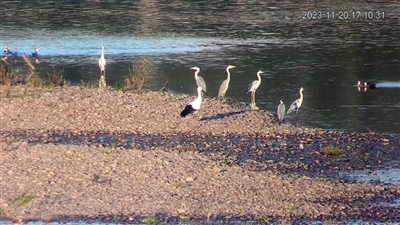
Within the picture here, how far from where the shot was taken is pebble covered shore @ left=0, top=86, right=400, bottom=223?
36.8 ft

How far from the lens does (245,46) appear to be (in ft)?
110

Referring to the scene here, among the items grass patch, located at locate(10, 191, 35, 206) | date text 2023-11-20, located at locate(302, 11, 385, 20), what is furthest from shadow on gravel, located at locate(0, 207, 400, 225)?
date text 2023-11-20, located at locate(302, 11, 385, 20)

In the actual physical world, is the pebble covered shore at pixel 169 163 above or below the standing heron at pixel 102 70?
above

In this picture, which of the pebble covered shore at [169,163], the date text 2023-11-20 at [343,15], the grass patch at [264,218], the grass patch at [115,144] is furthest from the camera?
the date text 2023-11-20 at [343,15]

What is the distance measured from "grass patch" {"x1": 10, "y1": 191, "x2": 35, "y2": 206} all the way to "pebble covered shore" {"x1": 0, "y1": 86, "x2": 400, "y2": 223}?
2 centimetres

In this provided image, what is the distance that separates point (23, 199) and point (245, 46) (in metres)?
23.1

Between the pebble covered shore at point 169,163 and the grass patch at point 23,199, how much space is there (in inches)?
0.8

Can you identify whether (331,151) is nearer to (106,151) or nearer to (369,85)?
(106,151)

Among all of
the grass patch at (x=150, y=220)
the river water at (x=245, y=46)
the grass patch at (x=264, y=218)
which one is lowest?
the river water at (x=245, y=46)

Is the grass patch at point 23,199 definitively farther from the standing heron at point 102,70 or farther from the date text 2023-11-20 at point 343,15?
the date text 2023-11-20 at point 343,15

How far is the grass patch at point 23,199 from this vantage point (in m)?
11.0

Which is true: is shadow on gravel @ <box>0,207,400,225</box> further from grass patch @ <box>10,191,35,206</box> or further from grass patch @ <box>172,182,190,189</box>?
grass patch @ <box>172,182,190,189</box>

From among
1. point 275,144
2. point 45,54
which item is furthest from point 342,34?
point 275,144

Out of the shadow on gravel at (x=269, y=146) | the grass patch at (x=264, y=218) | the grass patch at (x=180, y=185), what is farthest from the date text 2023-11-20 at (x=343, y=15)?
the grass patch at (x=264, y=218)
